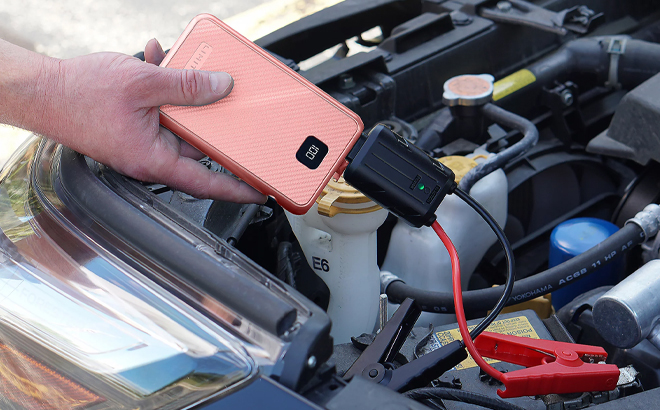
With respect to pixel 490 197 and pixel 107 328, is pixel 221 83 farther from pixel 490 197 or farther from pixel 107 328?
pixel 490 197

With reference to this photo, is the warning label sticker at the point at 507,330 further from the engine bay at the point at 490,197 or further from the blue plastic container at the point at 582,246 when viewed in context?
the blue plastic container at the point at 582,246

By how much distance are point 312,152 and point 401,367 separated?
0.96 feet

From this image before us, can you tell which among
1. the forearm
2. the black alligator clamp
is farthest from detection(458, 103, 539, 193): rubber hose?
the forearm

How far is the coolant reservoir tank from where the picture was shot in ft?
3.11

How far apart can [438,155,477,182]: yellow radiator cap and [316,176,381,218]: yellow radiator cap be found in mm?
273

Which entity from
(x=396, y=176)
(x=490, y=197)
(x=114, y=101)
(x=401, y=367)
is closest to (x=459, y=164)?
(x=490, y=197)

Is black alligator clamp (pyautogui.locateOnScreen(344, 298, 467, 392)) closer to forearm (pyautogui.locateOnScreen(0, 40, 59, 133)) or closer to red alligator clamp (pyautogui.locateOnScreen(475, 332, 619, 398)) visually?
red alligator clamp (pyautogui.locateOnScreen(475, 332, 619, 398))

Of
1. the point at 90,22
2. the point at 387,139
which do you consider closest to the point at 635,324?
the point at 387,139

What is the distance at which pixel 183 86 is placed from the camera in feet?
2.53

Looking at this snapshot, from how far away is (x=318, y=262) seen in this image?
104 cm

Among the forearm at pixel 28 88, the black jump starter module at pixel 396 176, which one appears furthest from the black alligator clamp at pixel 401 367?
the forearm at pixel 28 88

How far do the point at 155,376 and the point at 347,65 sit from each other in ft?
2.87

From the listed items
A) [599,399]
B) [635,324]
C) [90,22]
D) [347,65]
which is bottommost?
[90,22]

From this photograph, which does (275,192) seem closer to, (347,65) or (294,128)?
(294,128)
